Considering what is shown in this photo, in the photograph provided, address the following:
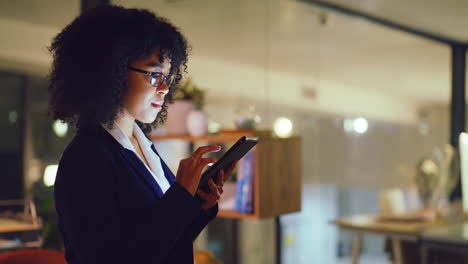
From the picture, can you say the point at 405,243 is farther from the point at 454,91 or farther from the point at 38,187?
the point at 38,187

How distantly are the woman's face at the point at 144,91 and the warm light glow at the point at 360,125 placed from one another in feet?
14.4

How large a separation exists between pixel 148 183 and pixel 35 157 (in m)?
2.81

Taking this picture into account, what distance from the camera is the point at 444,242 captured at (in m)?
3.43

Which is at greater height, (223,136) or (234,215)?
(223,136)

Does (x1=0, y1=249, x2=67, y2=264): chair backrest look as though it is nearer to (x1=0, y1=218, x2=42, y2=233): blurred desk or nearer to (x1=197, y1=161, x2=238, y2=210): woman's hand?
(x1=197, y1=161, x2=238, y2=210): woman's hand

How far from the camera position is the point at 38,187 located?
3.49 meters

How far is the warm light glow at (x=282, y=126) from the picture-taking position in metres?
4.69

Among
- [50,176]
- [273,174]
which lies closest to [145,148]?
[273,174]

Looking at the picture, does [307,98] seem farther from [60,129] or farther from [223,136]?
[223,136]

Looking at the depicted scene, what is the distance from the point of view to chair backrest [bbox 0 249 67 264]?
1.56 meters

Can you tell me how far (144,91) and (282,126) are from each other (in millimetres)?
3556

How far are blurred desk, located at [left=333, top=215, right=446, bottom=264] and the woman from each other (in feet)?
11.1

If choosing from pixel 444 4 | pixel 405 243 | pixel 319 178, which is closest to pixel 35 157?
pixel 319 178

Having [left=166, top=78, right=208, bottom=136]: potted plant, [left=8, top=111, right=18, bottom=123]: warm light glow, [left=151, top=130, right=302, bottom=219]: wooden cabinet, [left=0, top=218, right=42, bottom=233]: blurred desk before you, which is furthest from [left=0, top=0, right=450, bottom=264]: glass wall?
[left=151, top=130, right=302, bottom=219]: wooden cabinet
